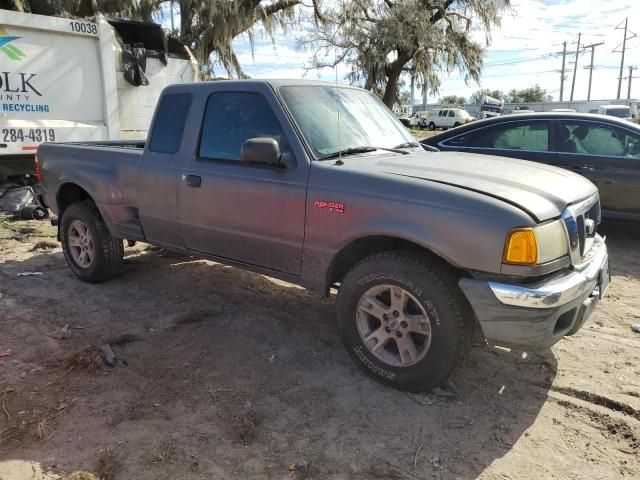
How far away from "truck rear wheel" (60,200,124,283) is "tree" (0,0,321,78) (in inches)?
485

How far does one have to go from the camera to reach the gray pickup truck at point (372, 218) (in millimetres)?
2932

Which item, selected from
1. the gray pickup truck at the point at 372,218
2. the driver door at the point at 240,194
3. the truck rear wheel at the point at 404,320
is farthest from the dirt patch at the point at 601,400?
the driver door at the point at 240,194

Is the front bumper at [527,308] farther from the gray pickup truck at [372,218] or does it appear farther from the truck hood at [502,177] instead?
the truck hood at [502,177]

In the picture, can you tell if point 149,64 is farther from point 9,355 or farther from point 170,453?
point 170,453

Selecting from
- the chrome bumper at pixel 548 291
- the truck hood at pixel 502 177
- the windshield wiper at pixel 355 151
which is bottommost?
the chrome bumper at pixel 548 291

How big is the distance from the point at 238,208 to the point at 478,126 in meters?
4.46

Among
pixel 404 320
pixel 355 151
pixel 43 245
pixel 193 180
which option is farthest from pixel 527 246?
pixel 43 245

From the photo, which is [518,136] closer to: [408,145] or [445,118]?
[408,145]

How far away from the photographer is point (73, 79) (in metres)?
9.02

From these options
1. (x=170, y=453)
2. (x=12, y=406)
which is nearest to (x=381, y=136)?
(x=170, y=453)

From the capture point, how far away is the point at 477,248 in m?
2.92

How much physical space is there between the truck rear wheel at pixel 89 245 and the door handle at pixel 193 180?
1.46m

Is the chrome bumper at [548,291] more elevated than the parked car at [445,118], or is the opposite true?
the parked car at [445,118]

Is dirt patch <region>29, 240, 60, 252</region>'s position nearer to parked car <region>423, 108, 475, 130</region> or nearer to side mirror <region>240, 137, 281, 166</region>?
side mirror <region>240, 137, 281, 166</region>
